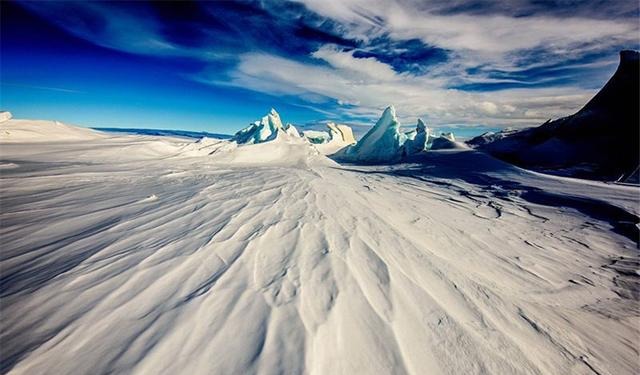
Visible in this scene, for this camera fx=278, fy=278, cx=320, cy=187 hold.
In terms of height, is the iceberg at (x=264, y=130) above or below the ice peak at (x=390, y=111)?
below

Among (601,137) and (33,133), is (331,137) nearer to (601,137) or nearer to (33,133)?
(33,133)

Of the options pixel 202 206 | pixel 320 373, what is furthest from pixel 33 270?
pixel 320 373

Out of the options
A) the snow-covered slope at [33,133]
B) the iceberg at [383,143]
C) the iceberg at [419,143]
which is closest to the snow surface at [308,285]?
the iceberg at [419,143]

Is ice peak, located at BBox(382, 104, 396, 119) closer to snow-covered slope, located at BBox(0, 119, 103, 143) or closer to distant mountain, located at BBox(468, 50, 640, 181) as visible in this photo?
distant mountain, located at BBox(468, 50, 640, 181)

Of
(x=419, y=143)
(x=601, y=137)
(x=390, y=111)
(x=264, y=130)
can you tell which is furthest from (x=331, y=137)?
(x=601, y=137)

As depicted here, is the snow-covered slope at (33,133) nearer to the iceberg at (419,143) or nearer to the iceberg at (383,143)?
the iceberg at (383,143)

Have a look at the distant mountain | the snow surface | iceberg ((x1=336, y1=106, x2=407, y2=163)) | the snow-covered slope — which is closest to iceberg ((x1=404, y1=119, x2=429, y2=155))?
iceberg ((x1=336, y1=106, x2=407, y2=163))
